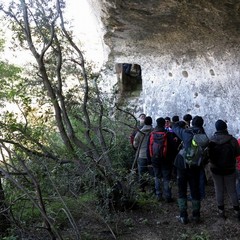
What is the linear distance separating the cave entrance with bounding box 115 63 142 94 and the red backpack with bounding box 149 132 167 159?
6436 millimetres

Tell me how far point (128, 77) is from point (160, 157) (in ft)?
22.9

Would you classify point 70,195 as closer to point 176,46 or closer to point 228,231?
point 228,231

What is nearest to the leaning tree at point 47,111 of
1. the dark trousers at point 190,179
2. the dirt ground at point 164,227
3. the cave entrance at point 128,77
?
the dirt ground at point 164,227

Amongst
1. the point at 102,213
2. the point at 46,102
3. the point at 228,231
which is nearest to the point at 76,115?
the point at 46,102

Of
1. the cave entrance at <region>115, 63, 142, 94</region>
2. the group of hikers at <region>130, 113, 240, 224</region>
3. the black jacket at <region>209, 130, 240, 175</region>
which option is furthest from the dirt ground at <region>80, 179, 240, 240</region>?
the cave entrance at <region>115, 63, 142, 94</region>

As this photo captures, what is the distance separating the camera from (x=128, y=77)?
12445 mm

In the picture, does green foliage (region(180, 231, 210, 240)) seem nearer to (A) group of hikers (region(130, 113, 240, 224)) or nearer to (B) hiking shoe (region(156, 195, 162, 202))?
(A) group of hikers (region(130, 113, 240, 224))

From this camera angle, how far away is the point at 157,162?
232 inches

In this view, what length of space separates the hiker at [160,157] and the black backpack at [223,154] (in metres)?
0.95

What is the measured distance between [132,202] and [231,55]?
339cm

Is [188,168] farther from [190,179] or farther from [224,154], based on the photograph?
[224,154]

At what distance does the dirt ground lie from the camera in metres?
4.76

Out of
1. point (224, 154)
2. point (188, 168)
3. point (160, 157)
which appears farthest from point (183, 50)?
point (188, 168)

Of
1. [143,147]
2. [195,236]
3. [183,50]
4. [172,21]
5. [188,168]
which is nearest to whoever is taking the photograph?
[195,236]
